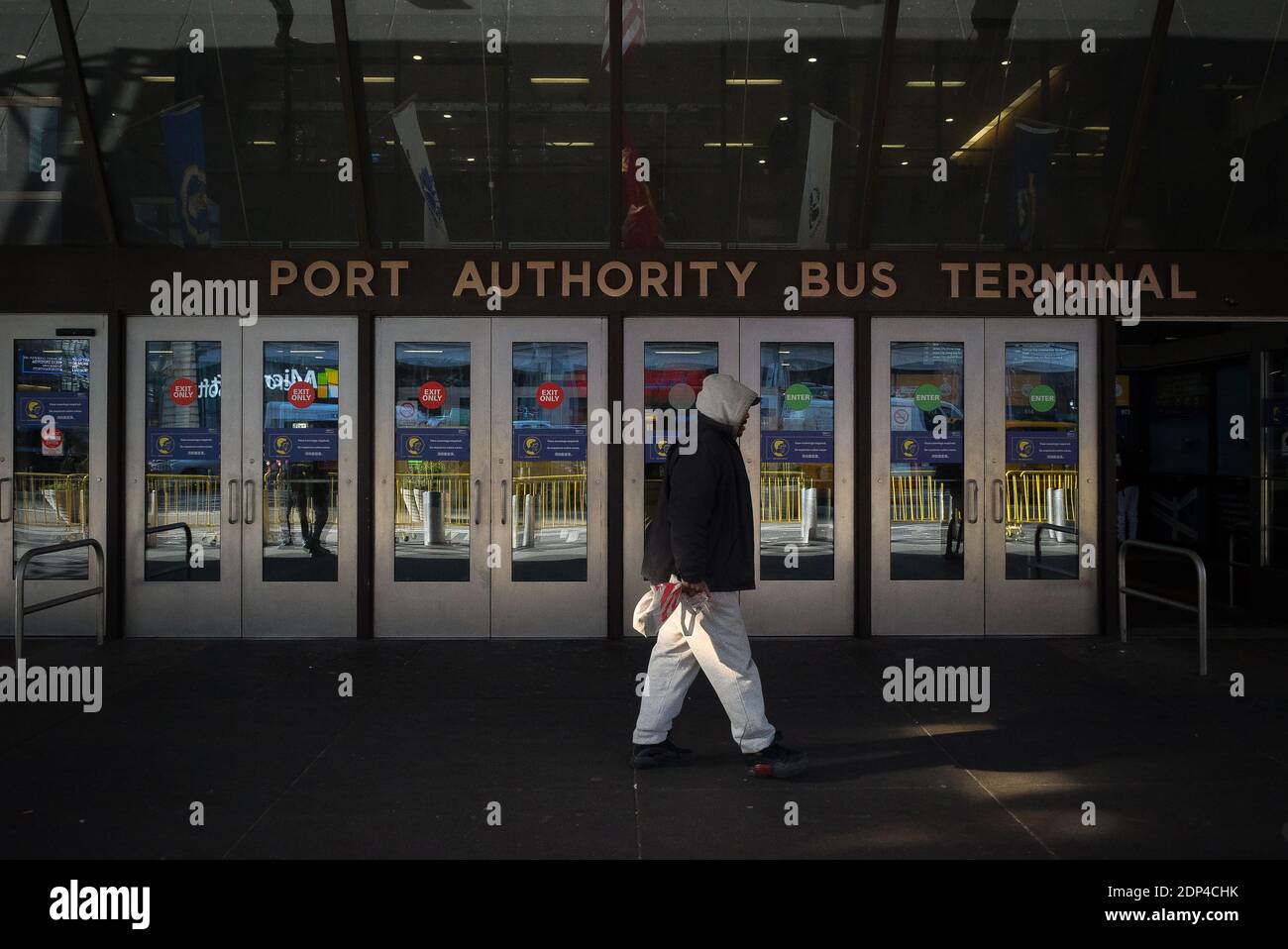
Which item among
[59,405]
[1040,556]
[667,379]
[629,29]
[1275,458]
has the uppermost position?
[629,29]

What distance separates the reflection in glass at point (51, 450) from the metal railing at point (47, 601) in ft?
0.81

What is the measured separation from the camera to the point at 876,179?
873 centimetres

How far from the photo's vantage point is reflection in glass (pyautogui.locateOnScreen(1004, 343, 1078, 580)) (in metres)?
8.93

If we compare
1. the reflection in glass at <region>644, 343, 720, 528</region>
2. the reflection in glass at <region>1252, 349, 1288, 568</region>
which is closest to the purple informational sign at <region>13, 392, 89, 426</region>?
the reflection in glass at <region>644, 343, 720, 528</region>

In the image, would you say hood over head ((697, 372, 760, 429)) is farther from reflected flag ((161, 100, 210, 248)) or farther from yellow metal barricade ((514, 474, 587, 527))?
reflected flag ((161, 100, 210, 248))

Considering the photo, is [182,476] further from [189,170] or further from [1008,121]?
[1008,121]

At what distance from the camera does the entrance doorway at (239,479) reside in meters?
8.78

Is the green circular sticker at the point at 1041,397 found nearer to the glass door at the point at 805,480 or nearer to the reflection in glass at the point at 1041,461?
the reflection in glass at the point at 1041,461

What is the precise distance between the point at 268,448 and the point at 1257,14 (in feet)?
28.2

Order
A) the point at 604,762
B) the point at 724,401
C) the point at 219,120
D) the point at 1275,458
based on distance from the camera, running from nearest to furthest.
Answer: the point at 724,401 → the point at 604,762 → the point at 219,120 → the point at 1275,458

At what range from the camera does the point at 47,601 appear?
7980mm

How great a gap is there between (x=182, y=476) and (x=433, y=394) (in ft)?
6.87

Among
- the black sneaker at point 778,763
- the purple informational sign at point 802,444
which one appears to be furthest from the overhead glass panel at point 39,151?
the black sneaker at point 778,763

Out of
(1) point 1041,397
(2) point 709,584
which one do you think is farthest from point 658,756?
(1) point 1041,397
